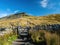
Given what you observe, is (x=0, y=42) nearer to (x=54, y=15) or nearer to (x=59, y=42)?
(x=59, y=42)

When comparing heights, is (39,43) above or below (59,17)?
below

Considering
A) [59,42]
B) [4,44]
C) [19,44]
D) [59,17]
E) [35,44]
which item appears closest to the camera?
[59,42]

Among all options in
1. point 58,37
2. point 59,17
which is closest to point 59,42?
point 58,37

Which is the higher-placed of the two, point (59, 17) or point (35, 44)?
point (59, 17)

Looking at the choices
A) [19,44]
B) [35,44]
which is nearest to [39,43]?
[35,44]

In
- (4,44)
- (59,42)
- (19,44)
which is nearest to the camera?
(59,42)

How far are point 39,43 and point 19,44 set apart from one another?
2.01m

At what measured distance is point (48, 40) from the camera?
11.8 metres

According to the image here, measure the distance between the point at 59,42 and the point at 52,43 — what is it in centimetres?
74

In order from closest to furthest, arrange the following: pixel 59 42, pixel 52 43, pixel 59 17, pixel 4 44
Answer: pixel 59 42
pixel 52 43
pixel 4 44
pixel 59 17

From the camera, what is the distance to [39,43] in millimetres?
14180

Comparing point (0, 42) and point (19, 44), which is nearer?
point (0, 42)

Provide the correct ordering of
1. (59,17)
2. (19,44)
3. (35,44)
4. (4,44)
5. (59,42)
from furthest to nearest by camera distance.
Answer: (59,17) < (19,44) < (35,44) < (4,44) < (59,42)

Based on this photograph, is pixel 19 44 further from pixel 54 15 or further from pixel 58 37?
pixel 54 15
